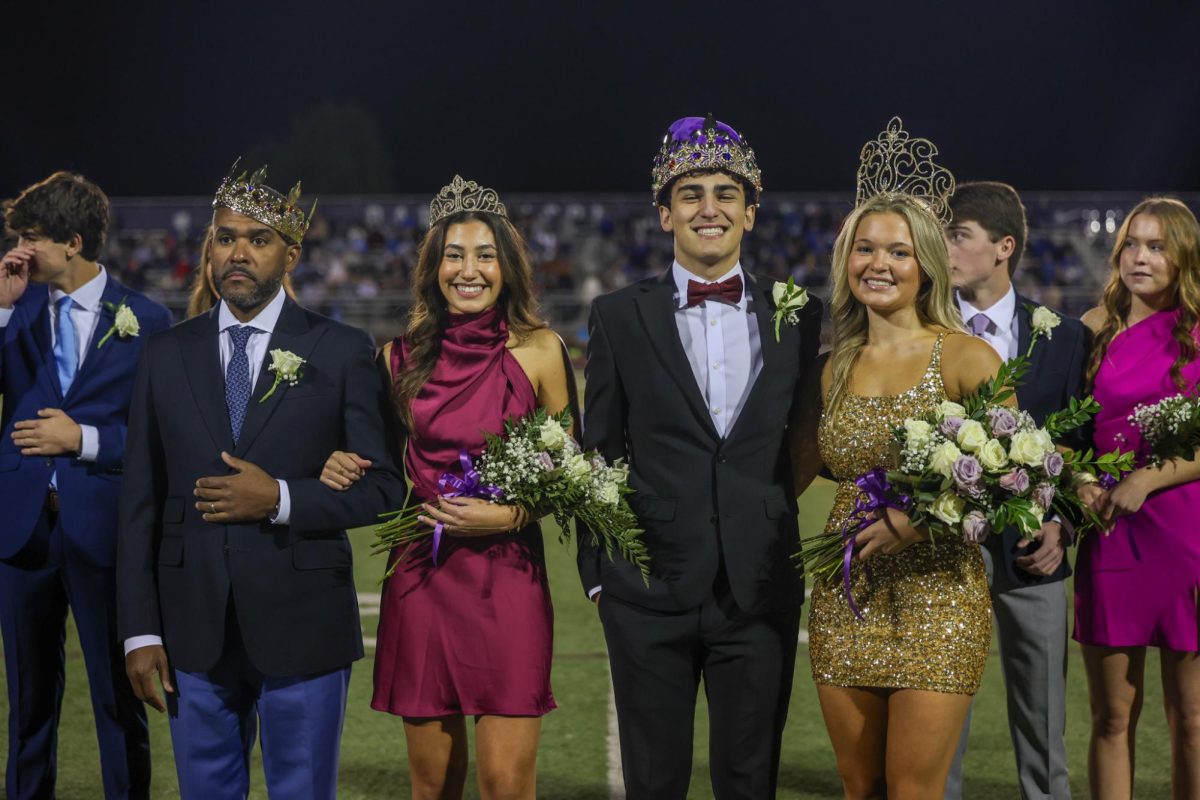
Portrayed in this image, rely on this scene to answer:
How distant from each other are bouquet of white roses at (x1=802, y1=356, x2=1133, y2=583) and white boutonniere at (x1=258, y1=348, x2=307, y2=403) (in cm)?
164

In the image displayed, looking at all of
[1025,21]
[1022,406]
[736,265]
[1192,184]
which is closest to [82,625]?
[736,265]

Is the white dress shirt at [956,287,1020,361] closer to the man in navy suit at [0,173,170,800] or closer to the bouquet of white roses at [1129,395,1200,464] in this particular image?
the bouquet of white roses at [1129,395,1200,464]

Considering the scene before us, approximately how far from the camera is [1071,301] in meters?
24.3

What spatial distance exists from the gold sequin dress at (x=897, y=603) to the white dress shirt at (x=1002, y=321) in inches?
37.2

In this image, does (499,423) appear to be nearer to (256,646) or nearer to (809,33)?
(256,646)

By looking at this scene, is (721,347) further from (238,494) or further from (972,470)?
(238,494)

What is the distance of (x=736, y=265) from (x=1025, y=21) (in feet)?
126

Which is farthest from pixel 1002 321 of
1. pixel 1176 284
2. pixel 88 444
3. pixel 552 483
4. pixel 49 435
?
pixel 49 435

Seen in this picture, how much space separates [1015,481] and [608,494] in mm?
1094

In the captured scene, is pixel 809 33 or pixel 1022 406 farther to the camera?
pixel 809 33

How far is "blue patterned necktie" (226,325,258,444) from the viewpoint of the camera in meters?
3.88

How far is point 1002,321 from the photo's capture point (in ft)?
15.4

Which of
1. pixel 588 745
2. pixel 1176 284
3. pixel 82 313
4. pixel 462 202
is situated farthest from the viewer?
pixel 588 745

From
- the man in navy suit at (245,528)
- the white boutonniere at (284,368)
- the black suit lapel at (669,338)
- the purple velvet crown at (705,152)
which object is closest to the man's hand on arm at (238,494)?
the man in navy suit at (245,528)
